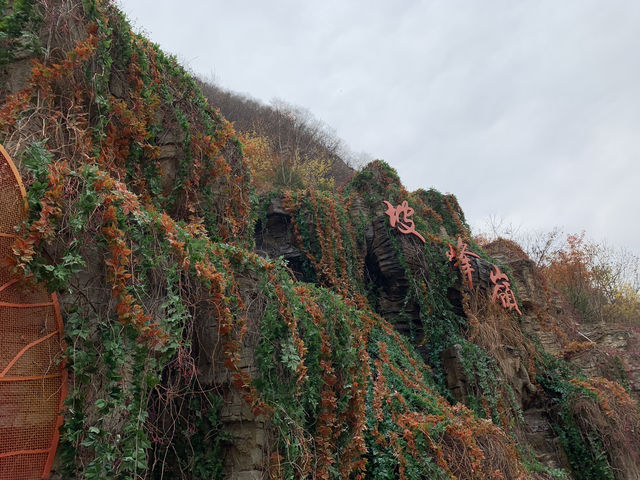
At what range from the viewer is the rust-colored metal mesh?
2.61 m

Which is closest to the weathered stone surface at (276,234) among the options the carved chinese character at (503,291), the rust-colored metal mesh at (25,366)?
the carved chinese character at (503,291)

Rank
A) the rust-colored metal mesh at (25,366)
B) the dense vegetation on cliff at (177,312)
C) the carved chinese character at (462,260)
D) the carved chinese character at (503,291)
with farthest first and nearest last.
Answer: the carved chinese character at (503,291), the carved chinese character at (462,260), the dense vegetation on cliff at (177,312), the rust-colored metal mesh at (25,366)

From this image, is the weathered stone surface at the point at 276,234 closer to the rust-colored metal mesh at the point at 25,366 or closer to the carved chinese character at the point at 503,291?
the carved chinese character at the point at 503,291

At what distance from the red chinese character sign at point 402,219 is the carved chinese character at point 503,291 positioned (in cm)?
181

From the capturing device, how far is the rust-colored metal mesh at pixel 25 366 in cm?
261

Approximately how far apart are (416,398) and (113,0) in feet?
17.1

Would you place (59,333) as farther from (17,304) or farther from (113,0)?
(113,0)

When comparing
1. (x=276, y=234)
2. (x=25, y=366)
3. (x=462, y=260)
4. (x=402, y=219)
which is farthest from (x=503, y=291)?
(x=25, y=366)

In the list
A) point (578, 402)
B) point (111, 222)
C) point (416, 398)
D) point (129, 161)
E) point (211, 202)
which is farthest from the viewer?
point (578, 402)

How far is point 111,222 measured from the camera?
119 inches

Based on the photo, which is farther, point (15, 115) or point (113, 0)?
point (113, 0)

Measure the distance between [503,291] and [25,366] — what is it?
356 inches

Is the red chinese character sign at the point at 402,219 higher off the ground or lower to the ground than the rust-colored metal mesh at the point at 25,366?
higher

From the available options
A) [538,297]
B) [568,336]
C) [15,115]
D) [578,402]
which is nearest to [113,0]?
[15,115]
